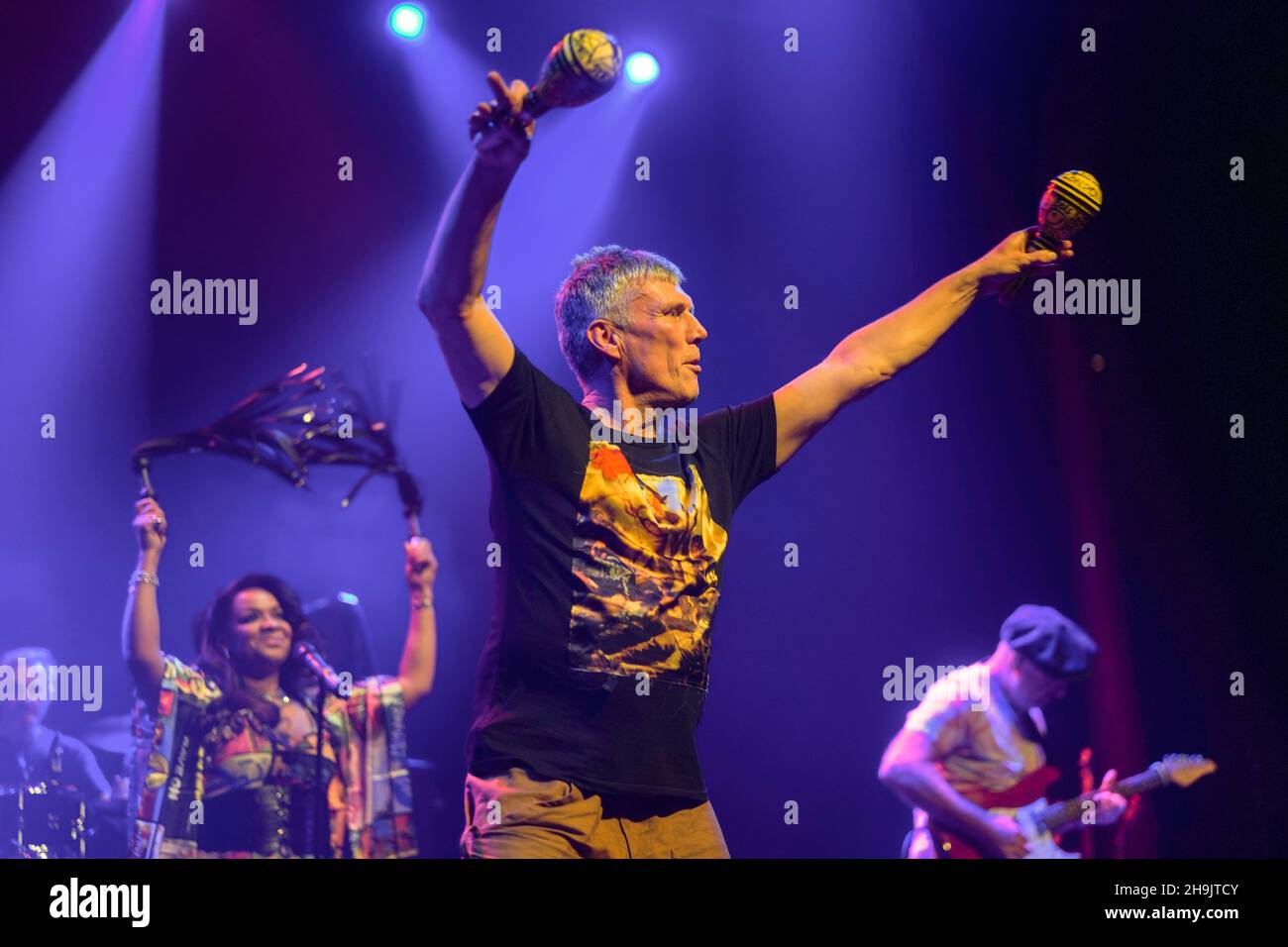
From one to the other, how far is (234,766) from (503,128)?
9.39 ft

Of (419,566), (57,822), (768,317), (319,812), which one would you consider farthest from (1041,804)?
(57,822)

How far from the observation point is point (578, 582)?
9.37 ft

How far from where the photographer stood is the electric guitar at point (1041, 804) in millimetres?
4691

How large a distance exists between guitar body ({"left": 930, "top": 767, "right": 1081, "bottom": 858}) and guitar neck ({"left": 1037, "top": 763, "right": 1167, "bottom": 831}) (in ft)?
0.11

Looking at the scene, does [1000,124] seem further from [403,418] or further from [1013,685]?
[403,418]

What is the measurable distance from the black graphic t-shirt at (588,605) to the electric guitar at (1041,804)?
2112mm

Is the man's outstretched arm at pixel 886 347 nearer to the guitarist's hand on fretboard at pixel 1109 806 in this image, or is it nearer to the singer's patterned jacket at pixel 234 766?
the singer's patterned jacket at pixel 234 766

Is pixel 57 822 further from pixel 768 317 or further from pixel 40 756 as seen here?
pixel 768 317

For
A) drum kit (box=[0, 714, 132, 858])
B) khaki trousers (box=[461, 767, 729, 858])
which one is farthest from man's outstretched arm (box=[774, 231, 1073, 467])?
drum kit (box=[0, 714, 132, 858])

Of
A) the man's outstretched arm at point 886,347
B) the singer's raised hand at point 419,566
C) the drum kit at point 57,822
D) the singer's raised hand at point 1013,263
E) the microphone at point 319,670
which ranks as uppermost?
the singer's raised hand at point 1013,263

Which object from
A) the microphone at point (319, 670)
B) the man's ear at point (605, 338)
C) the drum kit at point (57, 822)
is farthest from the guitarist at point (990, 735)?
the drum kit at point (57, 822)

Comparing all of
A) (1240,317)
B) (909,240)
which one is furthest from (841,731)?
(1240,317)

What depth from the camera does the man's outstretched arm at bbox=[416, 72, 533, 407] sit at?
2547 millimetres

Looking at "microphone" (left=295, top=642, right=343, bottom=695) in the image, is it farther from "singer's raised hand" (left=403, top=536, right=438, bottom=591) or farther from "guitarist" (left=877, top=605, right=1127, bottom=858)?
"guitarist" (left=877, top=605, right=1127, bottom=858)
